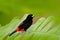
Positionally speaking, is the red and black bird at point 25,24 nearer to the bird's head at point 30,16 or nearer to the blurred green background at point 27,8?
the bird's head at point 30,16

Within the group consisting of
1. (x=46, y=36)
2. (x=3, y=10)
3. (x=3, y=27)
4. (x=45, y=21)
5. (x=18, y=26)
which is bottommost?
(x=46, y=36)

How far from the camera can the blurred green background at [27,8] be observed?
6.00 feet

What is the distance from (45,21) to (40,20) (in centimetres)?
6

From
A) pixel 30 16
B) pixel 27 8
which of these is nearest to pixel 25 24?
pixel 30 16

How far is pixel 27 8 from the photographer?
192 centimetres

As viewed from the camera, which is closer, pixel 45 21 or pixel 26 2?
pixel 45 21

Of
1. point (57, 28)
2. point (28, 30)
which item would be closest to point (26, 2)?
point (28, 30)

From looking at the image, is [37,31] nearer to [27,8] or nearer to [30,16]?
[30,16]

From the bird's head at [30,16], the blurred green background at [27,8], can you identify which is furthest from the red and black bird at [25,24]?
the blurred green background at [27,8]

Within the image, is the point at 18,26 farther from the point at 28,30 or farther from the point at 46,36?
the point at 46,36

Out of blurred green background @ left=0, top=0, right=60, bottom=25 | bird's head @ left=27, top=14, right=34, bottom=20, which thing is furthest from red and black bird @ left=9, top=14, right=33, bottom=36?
blurred green background @ left=0, top=0, right=60, bottom=25

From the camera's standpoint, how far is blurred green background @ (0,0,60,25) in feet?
6.00

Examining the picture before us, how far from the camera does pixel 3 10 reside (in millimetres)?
1986

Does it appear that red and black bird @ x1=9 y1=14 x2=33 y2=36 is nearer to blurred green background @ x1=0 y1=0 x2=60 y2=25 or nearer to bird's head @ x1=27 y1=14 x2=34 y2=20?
bird's head @ x1=27 y1=14 x2=34 y2=20
